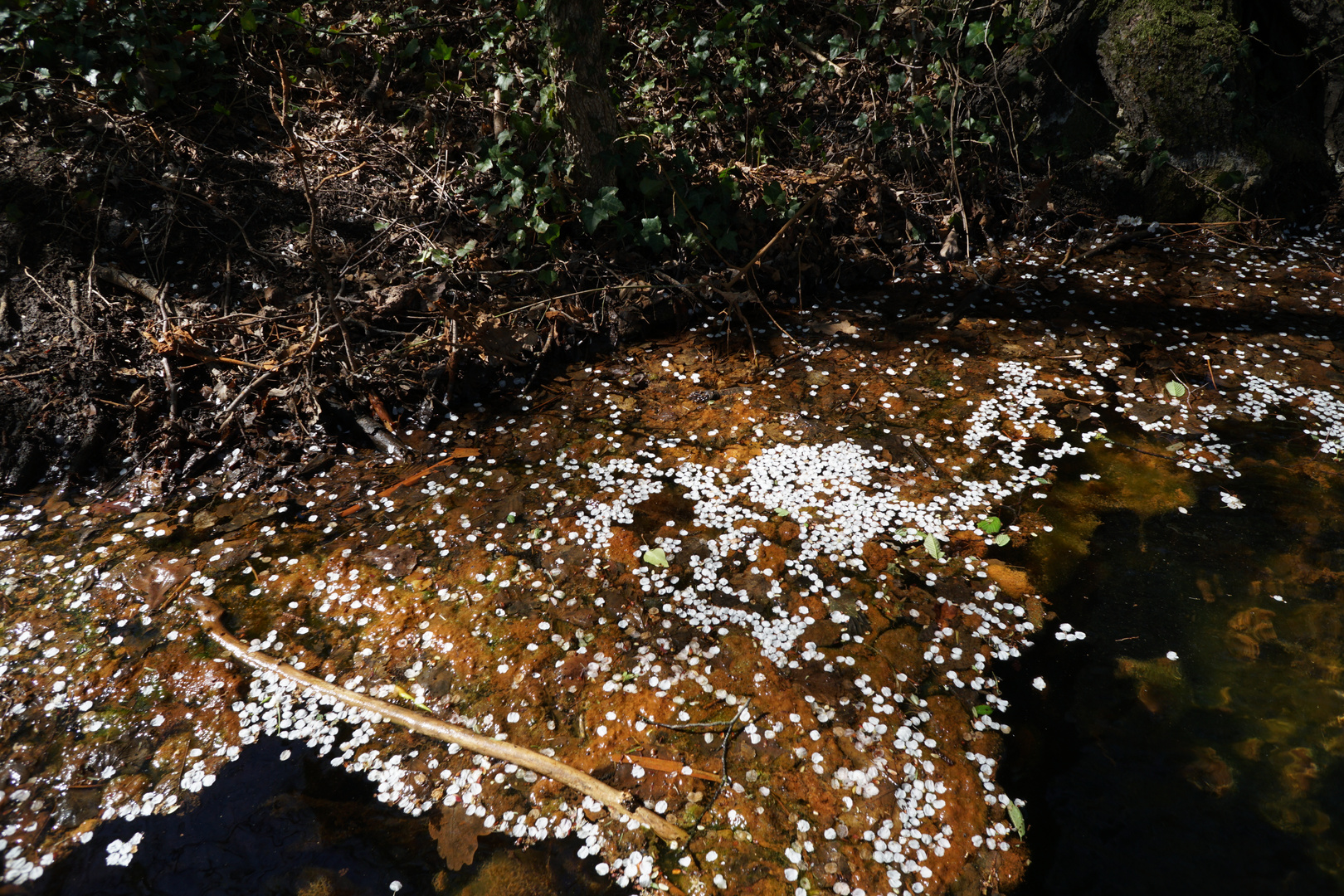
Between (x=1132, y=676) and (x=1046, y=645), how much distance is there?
0.27 m

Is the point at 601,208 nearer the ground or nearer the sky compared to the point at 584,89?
nearer the ground

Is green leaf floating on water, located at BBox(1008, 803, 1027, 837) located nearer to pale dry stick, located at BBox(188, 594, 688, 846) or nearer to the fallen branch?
pale dry stick, located at BBox(188, 594, 688, 846)

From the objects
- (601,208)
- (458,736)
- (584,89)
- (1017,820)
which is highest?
(584,89)

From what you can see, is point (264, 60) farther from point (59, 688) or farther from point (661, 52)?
point (59, 688)

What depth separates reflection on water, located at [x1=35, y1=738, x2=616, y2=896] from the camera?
6.31 feet

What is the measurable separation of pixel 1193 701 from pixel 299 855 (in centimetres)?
281

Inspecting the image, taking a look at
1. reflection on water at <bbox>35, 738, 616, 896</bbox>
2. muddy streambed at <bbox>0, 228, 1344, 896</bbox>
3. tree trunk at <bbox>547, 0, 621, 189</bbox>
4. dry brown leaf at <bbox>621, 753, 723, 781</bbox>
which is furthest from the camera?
tree trunk at <bbox>547, 0, 621, 189</bbox>

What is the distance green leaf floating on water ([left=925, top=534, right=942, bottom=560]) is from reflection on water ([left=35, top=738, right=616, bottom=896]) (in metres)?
1.75

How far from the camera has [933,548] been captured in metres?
2.89

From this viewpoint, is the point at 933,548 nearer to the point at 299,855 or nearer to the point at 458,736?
the point at 458,736

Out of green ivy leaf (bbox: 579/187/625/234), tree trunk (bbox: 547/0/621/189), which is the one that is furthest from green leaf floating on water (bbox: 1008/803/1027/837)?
tree trunk (bbox: 547/0/621/189)

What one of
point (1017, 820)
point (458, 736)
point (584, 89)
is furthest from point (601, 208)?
point (1017, 820)

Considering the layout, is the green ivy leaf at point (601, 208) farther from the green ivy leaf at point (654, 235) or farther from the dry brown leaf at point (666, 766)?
the dry brown leaf at point (666, 766)

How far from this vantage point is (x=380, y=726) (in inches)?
91.4
